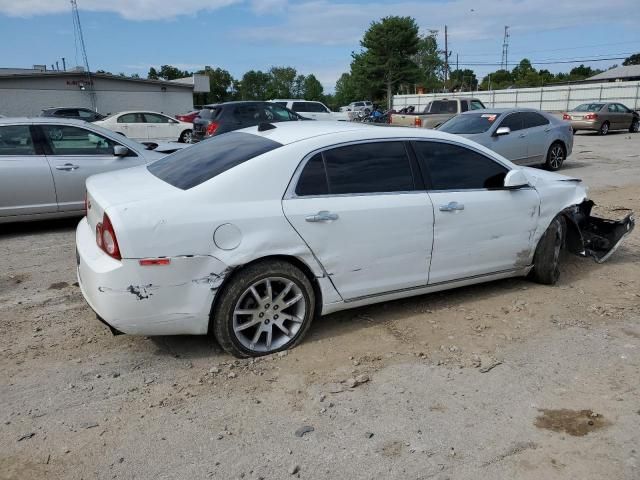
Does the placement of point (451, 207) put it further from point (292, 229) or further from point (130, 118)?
point (130, 118)

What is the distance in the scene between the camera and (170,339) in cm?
416

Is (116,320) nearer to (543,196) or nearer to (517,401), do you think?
(517,401)

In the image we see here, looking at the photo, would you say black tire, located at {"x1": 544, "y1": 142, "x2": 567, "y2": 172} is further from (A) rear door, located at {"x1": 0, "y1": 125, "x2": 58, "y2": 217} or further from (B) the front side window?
(A) rear door, located at {"x1": 0, "y1": 125, "x2": 58, "y2": 217}

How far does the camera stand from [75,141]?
24.9 feet

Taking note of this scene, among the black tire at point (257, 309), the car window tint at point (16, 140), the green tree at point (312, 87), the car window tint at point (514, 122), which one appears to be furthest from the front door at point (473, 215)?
the green tree at point (312, 87)

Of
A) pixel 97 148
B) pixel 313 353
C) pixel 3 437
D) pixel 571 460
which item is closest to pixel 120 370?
pixel 3 437

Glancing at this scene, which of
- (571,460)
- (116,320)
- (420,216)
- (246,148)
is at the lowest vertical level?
(571,460)

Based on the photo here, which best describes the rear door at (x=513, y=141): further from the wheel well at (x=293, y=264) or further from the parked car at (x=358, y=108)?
the parked car at (x=358, y=108)

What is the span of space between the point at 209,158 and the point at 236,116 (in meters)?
11.7

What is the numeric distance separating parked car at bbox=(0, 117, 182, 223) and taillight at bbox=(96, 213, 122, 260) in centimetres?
415

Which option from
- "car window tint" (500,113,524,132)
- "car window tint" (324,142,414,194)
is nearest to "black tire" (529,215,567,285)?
"car window tint" (324,142,414,194)

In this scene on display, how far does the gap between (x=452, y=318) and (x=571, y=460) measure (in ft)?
5.86

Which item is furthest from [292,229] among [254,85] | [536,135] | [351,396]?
[254,85]

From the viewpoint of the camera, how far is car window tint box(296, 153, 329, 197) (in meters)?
3.94
